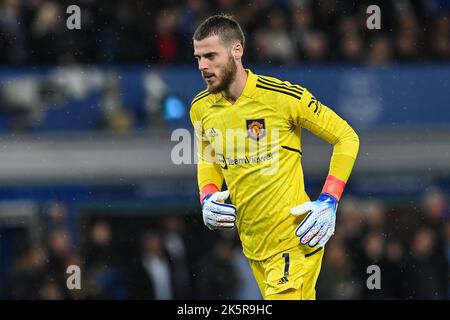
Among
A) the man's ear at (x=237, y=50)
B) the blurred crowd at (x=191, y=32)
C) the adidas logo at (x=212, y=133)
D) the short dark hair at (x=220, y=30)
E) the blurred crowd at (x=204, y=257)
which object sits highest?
the blurred crowd at (x=191, y=32)

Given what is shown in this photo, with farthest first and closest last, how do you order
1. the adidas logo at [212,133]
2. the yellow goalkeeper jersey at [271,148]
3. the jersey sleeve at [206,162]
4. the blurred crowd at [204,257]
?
the blurred crowd at [204,257]
the jersey sleeve at [206,162]
the adidas logo at [212,133]
the yellow goalkeeper jersey at [271,148]

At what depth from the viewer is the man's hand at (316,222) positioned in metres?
6.55

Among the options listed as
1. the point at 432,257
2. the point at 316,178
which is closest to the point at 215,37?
the point at 432,257

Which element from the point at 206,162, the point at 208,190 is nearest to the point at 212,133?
the point at 206,162

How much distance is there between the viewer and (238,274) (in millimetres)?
11875

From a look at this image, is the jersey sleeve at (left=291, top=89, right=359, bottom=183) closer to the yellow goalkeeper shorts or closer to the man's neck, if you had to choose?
the man's neck

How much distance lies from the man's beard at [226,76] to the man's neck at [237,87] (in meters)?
0.05

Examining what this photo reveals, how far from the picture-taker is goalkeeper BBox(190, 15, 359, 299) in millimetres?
6770

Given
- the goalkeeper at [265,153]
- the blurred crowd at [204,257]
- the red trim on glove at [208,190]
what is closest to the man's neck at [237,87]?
the goalkeeper at [265,153]

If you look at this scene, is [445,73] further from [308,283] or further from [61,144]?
[308,283]

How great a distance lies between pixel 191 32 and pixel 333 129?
278 inches

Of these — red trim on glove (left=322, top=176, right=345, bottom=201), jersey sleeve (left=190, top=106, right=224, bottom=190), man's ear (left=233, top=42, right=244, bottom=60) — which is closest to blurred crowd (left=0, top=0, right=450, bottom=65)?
jersey sleeve (left=190, top=106, right=224, bottom=190)

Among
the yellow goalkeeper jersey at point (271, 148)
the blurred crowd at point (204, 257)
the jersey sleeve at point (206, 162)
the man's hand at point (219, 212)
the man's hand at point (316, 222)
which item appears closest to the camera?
the man's hand at point (316, 222)

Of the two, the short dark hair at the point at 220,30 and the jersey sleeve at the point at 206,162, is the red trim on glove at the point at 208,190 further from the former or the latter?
the short dark hair at the point at 220,30
